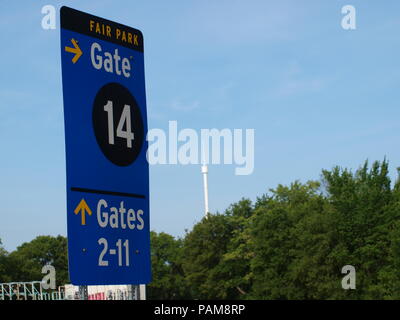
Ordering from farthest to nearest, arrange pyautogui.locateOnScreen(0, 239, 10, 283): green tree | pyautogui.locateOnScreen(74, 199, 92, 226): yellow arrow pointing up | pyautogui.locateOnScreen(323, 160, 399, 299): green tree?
pyautogui.locateOnScreen(0, 239, 10, 283): green tree → pyautogui.locateOnScreen(323, 160, 399, 299): green tree → pyautogui.locateOnScreen(74, 199, 92, 226): yellow arrow pointing up

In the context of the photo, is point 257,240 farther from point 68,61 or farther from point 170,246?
point 68,61

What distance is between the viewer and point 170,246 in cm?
13338

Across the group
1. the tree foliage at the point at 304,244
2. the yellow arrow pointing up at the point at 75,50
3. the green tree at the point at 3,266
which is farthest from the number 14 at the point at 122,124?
the green tree at the point at 3,266

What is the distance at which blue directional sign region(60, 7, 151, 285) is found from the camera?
5.03 meters

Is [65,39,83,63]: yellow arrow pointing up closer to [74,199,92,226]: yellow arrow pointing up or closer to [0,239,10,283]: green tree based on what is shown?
[74,199,92,226]: yellow arrow pointing up

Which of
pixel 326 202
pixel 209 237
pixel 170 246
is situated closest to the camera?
pixel 326 202

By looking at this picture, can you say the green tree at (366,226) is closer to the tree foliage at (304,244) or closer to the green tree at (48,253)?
the tree foliage at (304,244)

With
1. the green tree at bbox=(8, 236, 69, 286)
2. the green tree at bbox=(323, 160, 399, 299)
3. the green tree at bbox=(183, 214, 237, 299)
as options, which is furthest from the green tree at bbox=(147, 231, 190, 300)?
the green tree at bbox=(323, 160, 399, 299)

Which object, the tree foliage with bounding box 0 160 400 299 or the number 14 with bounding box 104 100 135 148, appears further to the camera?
the tree foliage with bounding box 0 160 400 299

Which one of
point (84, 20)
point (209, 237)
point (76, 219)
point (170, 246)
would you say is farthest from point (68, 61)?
point (170, 246)

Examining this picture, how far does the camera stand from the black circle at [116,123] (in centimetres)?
521

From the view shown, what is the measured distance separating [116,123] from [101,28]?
761mm

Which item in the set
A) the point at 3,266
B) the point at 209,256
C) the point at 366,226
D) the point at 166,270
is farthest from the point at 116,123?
the point at 166,270
